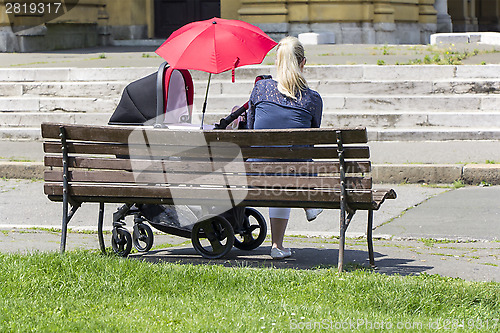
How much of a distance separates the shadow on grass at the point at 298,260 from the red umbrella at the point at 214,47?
55.8 inches

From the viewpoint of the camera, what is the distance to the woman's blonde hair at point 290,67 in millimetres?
6016

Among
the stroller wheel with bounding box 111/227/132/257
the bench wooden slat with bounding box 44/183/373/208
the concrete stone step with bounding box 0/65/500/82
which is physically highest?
the concrete stone step with bounding box 0/65/500/82

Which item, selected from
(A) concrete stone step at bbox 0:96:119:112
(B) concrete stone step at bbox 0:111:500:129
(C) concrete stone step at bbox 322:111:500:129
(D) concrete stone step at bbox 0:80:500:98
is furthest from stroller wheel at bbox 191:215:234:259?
(A) concrete stone step at bbox 0:96:119:112

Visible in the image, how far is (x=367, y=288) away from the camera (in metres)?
5.00

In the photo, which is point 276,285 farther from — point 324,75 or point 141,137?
A: point 324,75

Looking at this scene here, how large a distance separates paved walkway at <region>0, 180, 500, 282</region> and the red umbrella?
1.47 meters

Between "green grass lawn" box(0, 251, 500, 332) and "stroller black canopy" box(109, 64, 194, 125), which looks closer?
"green grass lawn" box(0, 251, 500, 332)

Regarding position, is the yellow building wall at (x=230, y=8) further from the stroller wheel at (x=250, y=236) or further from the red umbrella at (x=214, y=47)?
the stroller wheel at (x=250, y=236)

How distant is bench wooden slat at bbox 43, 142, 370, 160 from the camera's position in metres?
5.66

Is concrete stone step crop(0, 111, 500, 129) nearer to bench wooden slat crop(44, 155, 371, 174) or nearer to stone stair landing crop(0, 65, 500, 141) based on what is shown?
stone stair landing crop(0, 65, 500, 141)

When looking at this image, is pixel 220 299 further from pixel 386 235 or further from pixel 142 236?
pixel 386 235

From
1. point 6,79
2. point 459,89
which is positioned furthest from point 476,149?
point 6,79

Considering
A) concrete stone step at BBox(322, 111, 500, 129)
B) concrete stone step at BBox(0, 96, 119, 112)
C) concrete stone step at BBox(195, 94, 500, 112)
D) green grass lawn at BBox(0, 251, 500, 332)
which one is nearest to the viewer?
green grass lawn at BBox(0, 251, 500, 332)

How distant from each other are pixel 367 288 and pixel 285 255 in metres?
1.35
